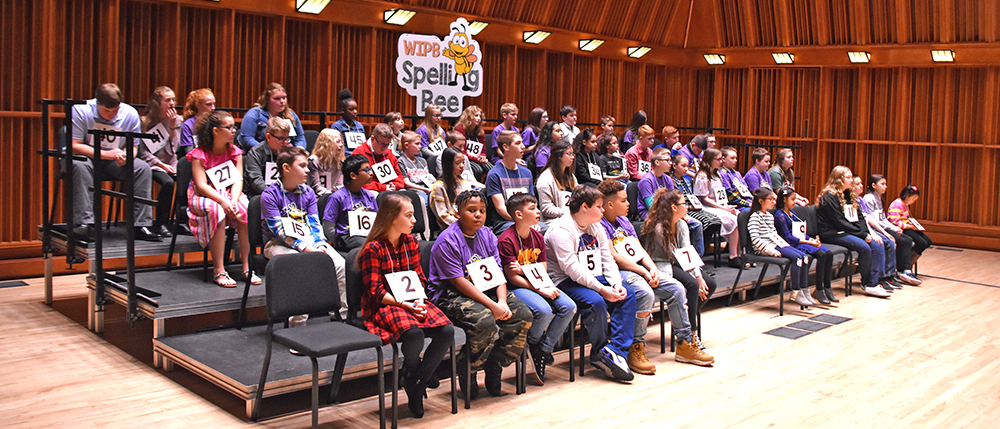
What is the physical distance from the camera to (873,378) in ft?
16.9

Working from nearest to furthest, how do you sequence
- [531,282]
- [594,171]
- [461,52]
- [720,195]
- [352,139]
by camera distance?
[531,282] → [352,139] → [594,171] → [720,195] → [461,52]

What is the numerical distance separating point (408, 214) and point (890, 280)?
6.52 m

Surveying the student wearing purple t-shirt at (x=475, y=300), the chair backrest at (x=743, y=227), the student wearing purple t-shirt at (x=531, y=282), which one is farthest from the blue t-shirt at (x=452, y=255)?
the chair backrest at (x=743, y=227)

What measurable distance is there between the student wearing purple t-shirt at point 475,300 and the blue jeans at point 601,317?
0.55m

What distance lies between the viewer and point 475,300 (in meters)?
A: 4.40

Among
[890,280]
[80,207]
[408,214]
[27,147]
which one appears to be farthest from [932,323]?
[27,147]

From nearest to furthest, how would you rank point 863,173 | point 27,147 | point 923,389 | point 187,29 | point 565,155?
point 923,389 → point 565,155 → point 27,147 → point 187,29 → point 863,173

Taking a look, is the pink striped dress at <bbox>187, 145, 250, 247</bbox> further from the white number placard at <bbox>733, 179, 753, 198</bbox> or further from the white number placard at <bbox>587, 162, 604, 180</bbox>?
the white number placard at <bbox>733, 179, 753, 198</bbox>

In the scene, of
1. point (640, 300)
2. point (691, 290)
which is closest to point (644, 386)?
point (640, 300)

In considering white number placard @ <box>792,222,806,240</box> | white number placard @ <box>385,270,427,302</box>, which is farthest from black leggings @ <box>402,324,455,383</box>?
white number placard @ <box>792,222,806,240</box>

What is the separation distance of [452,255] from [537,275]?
2.04 ft

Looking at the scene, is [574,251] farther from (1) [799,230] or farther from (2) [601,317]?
(1) [799,230]

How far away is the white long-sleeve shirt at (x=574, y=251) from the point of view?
16.3ft

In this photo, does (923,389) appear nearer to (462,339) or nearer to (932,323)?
(932,323)
